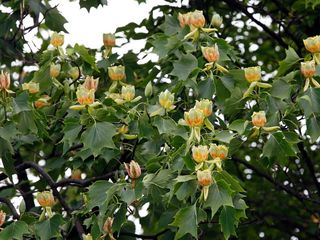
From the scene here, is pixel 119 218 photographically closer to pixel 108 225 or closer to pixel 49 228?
pixel 108 225

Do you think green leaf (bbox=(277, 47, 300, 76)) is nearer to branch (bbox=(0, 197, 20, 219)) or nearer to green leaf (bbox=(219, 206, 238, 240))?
green leaf (bbox=(219, 206, 238, 240))

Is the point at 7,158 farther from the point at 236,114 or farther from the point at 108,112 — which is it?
the point at 236,114

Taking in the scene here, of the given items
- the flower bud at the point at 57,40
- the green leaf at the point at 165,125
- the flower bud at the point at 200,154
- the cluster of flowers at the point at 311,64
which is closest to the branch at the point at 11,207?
the flower bud at the point at 57,40

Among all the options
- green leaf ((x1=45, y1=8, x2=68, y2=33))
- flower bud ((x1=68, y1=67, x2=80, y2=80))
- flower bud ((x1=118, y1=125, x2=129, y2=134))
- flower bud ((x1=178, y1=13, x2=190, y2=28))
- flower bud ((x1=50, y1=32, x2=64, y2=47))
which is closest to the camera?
flower bud ((x1=118, y1=125, x2=129, y2=134))

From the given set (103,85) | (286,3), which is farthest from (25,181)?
(286,3)

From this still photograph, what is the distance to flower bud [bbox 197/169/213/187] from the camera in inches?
136

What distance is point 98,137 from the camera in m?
3.97

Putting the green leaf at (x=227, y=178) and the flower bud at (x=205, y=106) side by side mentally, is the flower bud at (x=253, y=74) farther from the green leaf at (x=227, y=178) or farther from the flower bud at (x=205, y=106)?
the green leaf at (x=227, y=178)

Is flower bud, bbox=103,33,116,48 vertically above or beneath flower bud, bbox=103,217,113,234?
above

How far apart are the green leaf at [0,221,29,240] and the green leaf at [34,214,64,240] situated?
68 millimetres

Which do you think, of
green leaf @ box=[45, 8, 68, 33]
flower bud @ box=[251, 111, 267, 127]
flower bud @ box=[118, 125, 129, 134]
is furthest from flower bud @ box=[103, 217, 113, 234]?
green leaf @ box=[45, 8, 68, 33]

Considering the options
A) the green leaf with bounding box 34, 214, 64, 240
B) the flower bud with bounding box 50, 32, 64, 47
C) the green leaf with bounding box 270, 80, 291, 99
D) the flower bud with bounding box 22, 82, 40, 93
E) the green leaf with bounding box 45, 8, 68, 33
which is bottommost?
the green leaf with bounding box 34, 214, 64, 240

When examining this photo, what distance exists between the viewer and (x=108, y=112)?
408 centimetres

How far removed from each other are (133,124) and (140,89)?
43.9 inches
